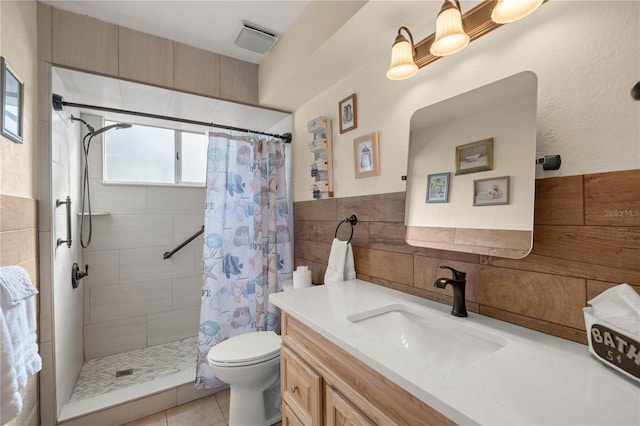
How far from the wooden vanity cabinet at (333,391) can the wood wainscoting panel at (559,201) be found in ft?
2.28

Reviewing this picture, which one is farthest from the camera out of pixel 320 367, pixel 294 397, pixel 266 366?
pixel 266 366

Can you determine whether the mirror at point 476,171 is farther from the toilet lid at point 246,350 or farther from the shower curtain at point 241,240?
the shower curtain at point 241,240

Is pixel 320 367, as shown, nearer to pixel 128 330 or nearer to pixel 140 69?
pixel 140 69

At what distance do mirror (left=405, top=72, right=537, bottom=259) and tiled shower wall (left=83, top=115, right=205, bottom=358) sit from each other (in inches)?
94.4

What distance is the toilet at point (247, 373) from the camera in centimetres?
157

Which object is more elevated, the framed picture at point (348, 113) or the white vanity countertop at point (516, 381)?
the framed picture at point (348, 113)

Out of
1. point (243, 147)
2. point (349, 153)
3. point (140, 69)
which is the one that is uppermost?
point (140, 69)

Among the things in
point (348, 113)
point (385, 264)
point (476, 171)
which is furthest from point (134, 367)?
point (476, 171)

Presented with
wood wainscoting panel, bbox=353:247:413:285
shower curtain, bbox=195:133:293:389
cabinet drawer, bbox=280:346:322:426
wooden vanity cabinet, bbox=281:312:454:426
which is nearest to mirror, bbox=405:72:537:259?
wood wainscoting panel, bbox=353:247:413:285

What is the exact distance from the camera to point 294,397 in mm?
1195

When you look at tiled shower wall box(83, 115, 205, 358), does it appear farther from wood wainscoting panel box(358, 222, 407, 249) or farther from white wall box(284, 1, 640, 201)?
white wall box(284, 1, 640, 201)

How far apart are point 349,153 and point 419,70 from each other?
608 mm

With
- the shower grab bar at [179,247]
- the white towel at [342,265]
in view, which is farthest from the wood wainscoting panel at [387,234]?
the shower grab bar at [179,247]

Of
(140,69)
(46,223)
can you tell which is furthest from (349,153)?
(46,223)
